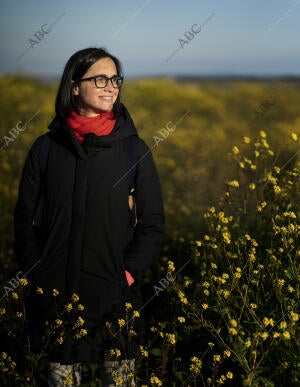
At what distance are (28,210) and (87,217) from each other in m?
0.35

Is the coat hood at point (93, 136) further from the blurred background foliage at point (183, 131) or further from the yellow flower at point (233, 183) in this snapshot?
the blurred background foliage at point (183, 131)

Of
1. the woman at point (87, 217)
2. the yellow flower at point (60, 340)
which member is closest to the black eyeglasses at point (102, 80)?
the woman at point (87, 217)

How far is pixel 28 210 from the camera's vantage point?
300 cm

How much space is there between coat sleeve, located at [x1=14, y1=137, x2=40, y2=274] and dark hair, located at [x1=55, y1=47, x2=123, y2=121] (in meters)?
0.24

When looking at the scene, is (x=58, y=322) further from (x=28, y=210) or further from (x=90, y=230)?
(x=28, y=210)

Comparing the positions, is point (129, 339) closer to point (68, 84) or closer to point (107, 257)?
point (107, 257)

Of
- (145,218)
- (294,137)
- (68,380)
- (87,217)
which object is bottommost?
(68,380)

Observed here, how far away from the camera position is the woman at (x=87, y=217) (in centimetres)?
285

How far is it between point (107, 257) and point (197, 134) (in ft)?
24.7

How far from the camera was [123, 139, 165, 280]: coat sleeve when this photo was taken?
114 inches

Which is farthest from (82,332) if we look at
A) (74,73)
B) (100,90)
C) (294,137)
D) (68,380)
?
(294,137)

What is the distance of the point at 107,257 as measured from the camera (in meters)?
2.86

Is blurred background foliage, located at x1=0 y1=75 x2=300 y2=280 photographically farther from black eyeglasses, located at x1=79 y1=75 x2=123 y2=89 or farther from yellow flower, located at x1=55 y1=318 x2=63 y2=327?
yellow flower, located at x1=55 y1=318 x2=63 y2=327

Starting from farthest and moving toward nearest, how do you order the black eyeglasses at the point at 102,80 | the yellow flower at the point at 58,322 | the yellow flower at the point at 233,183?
the yellow flower at the point at 233,183
the black eyeglasses at the point at 102,80
the yellow flower at the point at 58,322
